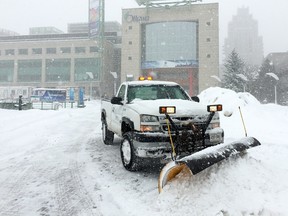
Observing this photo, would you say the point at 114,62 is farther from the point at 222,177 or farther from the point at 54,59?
the point at 222,177

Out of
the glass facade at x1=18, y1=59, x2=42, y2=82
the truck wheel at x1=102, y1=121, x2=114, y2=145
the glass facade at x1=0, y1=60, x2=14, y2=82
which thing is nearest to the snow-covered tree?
the glass facade at x1=18, y1=59, x2=42, y2=82

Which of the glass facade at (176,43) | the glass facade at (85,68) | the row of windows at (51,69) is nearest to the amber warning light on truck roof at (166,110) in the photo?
the glass facade at (176,43)

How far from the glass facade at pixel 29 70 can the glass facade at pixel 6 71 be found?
2.53m

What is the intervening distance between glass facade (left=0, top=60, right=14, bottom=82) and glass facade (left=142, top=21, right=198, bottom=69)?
138 feet

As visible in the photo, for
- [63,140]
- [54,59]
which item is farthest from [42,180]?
[54,59]

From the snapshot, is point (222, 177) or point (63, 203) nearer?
point (222, 177)

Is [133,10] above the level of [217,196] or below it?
above

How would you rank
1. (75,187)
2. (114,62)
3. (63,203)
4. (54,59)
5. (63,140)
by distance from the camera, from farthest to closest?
(114,62) < (54,59) < (63,140) < (75,187) < (63,203)

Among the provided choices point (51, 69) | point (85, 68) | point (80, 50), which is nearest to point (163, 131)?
point (85, 68)

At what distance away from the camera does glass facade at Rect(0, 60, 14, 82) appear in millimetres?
84375

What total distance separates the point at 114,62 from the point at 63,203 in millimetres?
84450

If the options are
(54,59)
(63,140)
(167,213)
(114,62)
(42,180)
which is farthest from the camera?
(114,62)

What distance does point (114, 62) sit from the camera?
286ft

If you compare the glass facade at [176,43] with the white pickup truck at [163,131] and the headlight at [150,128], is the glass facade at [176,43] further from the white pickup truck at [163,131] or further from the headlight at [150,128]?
the headlight at [150,128]
